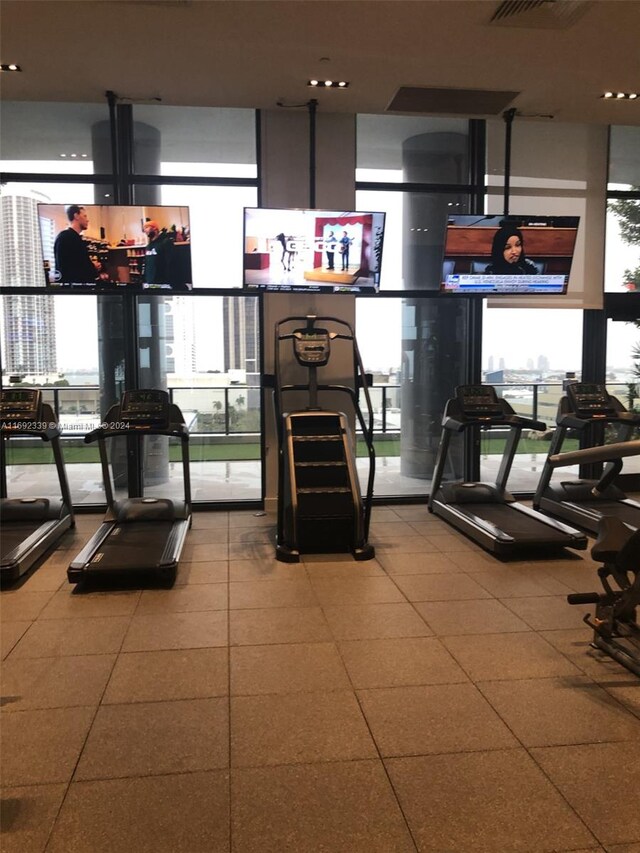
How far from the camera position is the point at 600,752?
2.44 metres

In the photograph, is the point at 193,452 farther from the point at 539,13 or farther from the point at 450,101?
the point at 539,13

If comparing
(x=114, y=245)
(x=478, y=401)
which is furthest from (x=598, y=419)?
(x=114, y=245)

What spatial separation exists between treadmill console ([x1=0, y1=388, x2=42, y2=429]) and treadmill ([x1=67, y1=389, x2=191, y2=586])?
1.93 ft

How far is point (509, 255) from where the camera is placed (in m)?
6.02

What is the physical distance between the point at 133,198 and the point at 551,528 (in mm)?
5046

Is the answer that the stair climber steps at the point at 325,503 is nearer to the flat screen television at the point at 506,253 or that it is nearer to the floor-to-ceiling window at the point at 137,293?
the floor-to-ceiling window at the point at 137,293

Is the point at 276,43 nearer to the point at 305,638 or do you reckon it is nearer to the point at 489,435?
the point at 305,638

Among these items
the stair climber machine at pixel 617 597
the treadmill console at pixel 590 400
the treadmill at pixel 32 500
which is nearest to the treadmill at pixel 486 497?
the treadmill console at pixel 590 400

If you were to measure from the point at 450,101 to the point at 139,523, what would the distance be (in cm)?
467

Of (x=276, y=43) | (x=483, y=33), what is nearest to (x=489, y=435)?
(x=483, y=33)

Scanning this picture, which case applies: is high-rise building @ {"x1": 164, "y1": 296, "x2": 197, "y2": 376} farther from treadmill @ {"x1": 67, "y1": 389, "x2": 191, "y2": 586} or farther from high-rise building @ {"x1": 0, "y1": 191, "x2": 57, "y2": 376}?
high-rise building @ {"x1": 0, "y1": 191, "x2": 57, "y2": 376}

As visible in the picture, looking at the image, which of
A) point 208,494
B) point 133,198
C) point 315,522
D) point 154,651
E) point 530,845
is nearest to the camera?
point 530,845

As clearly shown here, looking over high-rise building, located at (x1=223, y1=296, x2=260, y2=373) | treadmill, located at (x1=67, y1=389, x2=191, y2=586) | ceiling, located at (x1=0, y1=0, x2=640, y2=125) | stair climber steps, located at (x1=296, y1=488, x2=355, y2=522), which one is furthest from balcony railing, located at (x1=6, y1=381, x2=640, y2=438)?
ceiling, located at (x1=0, y1=0, x2=640, y2=125)

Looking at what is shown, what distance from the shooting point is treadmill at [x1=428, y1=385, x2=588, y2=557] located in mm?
5172
